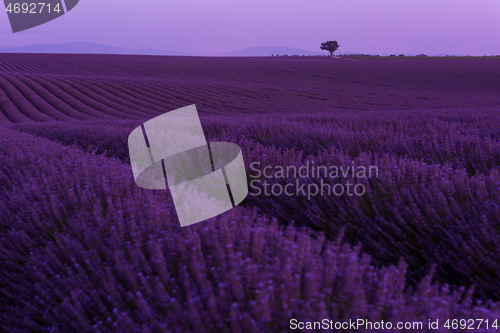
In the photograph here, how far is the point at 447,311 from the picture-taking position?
0.77 metres

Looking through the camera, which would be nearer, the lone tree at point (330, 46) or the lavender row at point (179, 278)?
the lavender row at point (179, 278)

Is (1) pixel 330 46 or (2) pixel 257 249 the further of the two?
→ (1) pixel 330 46

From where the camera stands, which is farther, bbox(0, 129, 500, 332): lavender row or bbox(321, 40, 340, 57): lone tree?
bbox(321, 40, 340, 57): lone tree

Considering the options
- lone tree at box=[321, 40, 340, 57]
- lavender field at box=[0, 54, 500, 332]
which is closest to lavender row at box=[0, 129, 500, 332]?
lavender field at box=[0, 54, 500, 332]

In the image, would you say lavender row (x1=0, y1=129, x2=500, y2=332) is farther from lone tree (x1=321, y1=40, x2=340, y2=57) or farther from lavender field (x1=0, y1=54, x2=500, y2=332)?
lone tree (x1=321, y1=40, x2=340, y2=57)

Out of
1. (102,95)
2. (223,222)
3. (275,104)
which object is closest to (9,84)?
(102,95)

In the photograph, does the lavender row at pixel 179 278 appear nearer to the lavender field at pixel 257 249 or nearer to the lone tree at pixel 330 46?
the lavender field at pixel 257 249

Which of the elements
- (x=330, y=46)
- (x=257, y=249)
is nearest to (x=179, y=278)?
(x=257, y=249)

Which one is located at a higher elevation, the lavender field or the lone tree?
the lavender field

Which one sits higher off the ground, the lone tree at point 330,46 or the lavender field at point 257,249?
the lavender field at point 257,249

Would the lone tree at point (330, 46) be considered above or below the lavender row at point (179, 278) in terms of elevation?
below

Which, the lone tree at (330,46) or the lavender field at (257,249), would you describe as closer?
the lavender field at (257,249)

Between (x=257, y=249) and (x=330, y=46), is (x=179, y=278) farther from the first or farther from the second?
(x=330, y=46)

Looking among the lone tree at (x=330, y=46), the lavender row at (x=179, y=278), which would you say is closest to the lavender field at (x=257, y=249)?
the lavender row at (x=179, y=278)
